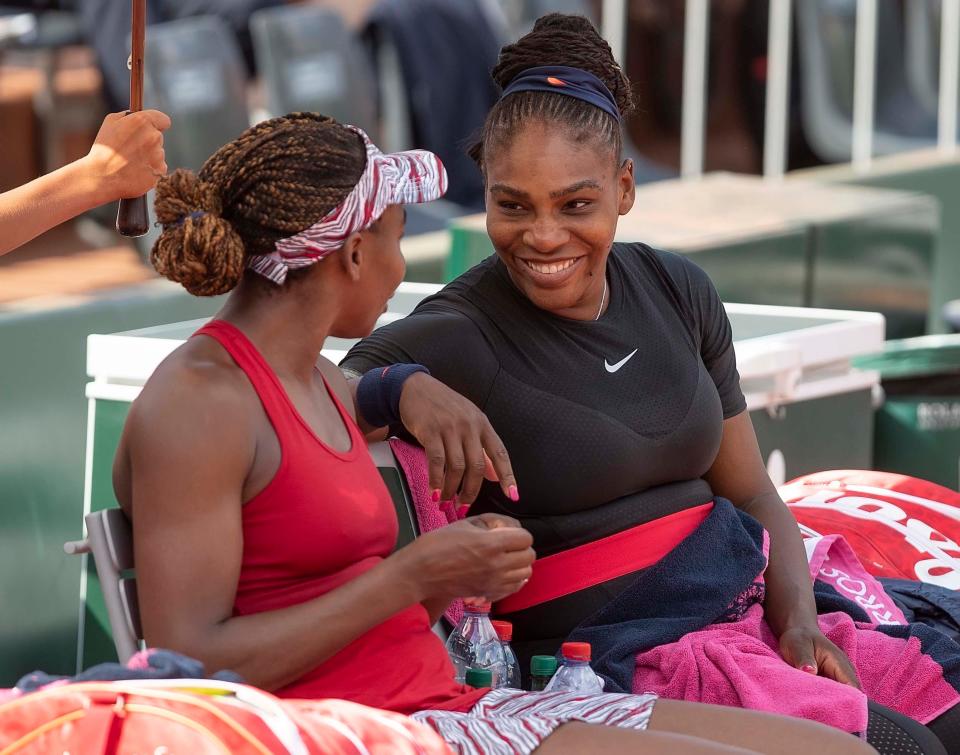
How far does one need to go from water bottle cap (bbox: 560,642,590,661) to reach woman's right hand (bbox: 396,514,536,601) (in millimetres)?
370

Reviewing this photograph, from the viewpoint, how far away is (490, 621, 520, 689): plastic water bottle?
2566mm

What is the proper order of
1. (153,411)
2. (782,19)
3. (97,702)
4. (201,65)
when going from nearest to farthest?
1. (97,702)
2. (153,411)
3. (201,65)
4. (782,19)

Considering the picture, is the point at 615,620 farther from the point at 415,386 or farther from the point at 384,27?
the point at 384,27

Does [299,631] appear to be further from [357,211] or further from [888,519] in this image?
[888,519]

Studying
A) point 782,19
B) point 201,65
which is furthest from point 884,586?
point 782,19

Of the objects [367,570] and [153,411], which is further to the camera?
[367,570]

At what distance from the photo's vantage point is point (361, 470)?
7.32ft

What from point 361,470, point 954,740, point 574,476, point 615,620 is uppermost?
point 361,470

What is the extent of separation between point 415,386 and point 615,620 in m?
0.54

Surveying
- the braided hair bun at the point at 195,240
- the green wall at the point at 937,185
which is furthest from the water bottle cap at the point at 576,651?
the green wall at the point at 937,185

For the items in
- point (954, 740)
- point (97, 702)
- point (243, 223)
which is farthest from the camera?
point (954, 740)

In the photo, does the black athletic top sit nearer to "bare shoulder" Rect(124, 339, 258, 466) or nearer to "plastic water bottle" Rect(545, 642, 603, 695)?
"plastic water bottle" Rect(545, 642, 603, 695)

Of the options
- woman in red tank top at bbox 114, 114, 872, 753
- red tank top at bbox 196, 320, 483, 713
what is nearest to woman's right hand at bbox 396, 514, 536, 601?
woman in red tank top at bbox 114, 114, 872, 753

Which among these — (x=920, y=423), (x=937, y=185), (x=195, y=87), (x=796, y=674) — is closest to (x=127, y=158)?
(x=796, y=674)
